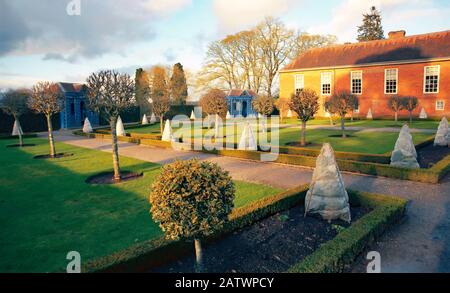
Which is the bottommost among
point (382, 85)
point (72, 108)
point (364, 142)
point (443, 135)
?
point (364, 142)

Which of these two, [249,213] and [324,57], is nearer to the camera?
[249,213]

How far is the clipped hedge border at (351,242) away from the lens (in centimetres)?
477

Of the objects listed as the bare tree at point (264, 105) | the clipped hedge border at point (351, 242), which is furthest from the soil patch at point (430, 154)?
the bare tree at point (264, 105)

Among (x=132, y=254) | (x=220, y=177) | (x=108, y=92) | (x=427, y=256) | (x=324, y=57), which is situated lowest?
(x=427, y=256)

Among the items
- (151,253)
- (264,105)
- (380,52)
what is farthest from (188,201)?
(380,52)

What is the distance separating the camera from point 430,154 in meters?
14.5

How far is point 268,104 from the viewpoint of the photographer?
2508 centimetres

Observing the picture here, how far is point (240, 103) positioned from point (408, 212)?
4032 centimetres

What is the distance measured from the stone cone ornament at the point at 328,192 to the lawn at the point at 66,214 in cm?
214

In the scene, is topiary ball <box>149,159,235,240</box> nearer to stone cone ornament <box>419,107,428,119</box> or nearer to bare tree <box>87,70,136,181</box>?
bare tree <box>87,70,136,181</box>

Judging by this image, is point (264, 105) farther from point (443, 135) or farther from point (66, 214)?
point (66, 214)

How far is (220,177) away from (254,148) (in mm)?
11095

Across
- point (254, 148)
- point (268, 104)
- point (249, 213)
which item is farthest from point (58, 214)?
point (268, 104)
